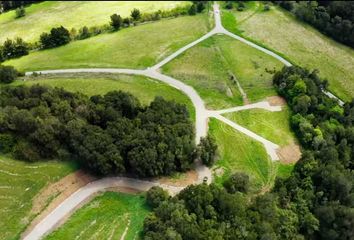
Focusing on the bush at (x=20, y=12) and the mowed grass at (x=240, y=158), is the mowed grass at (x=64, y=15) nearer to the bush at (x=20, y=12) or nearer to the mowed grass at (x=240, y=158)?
the bush at (x=20, y=12)

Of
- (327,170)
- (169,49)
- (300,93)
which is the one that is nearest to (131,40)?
(169,49)

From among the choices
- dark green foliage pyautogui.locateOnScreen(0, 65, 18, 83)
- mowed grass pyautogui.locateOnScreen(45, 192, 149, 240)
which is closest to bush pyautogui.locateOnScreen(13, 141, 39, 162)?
mowed grass pyautogui.locateOnScreen(45, 192, 149, 240)

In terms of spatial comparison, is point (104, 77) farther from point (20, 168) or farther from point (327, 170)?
point (327, 170)

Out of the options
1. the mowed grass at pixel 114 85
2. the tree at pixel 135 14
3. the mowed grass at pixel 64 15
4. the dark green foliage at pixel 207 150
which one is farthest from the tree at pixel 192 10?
the dark green foliage at pixel 207 150

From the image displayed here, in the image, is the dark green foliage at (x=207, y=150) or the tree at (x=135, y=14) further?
the tree at (x=135, y=14)

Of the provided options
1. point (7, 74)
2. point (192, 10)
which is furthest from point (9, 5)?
point (192, 10)
